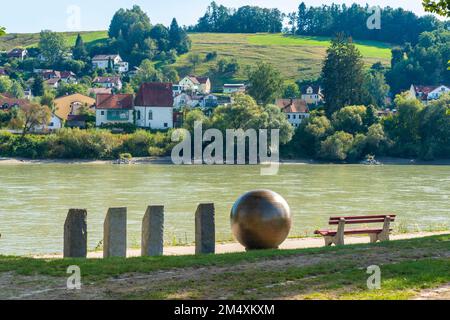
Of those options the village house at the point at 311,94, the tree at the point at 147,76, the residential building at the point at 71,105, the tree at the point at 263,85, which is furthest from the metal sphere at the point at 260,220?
the tree at the point at 147,76

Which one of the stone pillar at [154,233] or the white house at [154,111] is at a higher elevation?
the stone pillar at [154,233]

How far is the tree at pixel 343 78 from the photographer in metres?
109

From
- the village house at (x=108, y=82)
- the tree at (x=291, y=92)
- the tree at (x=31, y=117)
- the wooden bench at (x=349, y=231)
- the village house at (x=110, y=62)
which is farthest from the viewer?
the village house at (x=110, y=62)

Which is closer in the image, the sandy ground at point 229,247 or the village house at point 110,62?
the sandy ground at point 229,247

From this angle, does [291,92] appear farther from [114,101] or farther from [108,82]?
[114,101]

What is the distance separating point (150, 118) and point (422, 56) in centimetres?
6606

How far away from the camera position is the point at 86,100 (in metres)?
129

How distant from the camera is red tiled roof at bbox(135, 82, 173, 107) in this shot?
108m

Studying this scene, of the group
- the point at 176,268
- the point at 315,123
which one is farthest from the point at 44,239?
the point at 315,123

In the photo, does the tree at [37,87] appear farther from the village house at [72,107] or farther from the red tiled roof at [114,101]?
the red tiled roof at [114,101]

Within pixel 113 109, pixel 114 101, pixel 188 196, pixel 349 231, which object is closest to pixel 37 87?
pixel 114 101

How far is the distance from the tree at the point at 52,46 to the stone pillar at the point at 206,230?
180801 mm

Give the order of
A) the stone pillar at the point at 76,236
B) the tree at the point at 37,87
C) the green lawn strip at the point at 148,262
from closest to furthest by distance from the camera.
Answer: the green lawn strip at the point at 148,262 → the stone pillar at the point at 76,236 → the tree at the point at 37,87
